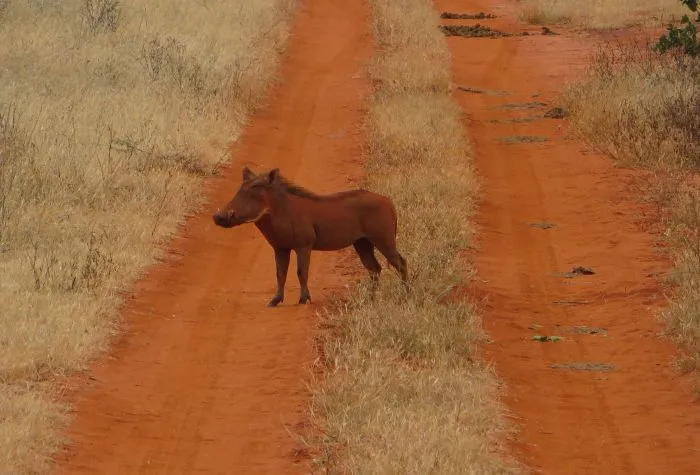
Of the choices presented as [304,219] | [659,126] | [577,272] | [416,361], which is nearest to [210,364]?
[416,361]

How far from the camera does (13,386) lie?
8750 mm

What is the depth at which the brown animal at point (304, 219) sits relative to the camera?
1092 cm

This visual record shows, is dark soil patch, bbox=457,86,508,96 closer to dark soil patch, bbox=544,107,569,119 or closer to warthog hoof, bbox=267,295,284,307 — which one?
dark soil patch, bbox=544,107,569,119

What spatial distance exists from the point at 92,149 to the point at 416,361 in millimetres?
6844

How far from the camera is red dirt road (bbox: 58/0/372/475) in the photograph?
8.14 m

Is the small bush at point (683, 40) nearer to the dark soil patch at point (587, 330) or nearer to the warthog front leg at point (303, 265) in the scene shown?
the dark soil patch at point (587, 330)

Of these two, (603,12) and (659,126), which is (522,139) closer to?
(659,126)

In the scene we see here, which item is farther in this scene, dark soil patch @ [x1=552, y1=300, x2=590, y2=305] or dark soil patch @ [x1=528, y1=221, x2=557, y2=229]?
dark soil patch @ [x1=528, y1=221, x2=557, y2=229]

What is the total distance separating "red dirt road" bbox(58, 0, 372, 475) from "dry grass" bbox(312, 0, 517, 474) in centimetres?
30

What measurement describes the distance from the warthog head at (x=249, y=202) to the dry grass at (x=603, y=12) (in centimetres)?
1861

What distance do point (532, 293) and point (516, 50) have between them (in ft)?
49.1

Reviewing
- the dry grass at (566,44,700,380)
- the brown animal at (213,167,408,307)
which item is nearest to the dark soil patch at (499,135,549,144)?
the dry grass at (566,44,700,380)

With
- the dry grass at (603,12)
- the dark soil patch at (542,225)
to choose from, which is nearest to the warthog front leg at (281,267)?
the dark soil patch at (542,225)

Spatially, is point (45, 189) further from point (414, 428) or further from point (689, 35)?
point (689, 35)
